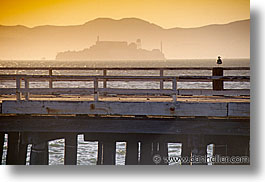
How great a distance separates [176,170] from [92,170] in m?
0.93

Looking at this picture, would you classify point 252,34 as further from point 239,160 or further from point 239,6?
point 239,160

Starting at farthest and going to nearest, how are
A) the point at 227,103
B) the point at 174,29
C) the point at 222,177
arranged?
the point at 174,29, the point at 227,103, the point at 222,177

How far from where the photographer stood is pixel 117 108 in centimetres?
685

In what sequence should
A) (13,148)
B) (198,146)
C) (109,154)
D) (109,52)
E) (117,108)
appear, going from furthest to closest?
(109,52), (109,154), (13,148), (198,146), (117,108)

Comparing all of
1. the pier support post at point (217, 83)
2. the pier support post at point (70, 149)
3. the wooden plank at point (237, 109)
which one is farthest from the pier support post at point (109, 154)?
the wooden plank at point (237, 109)

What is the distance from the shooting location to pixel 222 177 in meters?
6.28

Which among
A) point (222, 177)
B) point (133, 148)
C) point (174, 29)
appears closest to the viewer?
point (222, 177)

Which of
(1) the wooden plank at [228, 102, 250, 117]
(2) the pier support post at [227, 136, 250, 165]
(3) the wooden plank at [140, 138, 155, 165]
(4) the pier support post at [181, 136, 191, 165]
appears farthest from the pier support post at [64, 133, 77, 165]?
(1) the wooden plank at [228, 102, 250, 117]

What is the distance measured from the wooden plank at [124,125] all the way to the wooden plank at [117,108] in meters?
0.17

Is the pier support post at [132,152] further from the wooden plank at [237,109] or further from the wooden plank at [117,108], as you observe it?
the wooden plank at [237,109]

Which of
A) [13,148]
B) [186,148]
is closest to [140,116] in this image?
[186,148]

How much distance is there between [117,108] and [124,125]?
30 centimetres

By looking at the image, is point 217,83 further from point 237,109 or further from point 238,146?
point 237,109

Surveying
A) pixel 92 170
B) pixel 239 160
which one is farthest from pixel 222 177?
pixel 92 170
